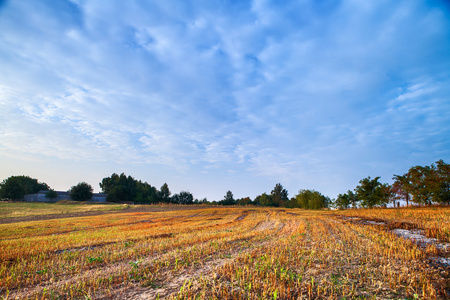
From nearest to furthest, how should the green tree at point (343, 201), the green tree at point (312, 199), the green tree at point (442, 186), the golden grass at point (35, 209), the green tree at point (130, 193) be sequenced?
1. the green tree at point (442, 186)
2. the golden grass at point (35, 209)
3. the green tree at point (343, 201)
4. the green tree at point (312, 199)
5. the green tree at point (130, 193)

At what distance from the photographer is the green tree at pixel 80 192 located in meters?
92.7

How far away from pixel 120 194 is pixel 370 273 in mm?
109614

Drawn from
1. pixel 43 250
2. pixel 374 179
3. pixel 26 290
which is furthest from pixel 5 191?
pixel 374 179

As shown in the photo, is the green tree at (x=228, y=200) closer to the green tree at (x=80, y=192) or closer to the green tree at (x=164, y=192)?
the green tree at (x=164, y=192)

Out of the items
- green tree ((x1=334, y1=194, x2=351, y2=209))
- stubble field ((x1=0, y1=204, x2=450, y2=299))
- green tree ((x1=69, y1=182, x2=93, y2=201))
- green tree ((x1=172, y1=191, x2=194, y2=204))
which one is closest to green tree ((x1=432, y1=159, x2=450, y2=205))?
green tree ((x1=334, y1=194, x2=351, y2=209))

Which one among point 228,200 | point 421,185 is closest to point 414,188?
point 421,185

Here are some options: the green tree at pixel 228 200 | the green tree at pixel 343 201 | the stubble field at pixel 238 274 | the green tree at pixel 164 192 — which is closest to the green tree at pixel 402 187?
the green tree at pixel 343 201

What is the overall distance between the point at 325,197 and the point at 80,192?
102795 mm

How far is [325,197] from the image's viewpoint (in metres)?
84.2

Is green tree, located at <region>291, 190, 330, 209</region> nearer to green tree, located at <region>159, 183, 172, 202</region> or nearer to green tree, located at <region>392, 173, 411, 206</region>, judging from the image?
green tree, located at <region>392, 173, 411, 206</region>

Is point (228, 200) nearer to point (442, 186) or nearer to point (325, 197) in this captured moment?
point (325, 197)

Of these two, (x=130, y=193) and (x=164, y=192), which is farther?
(x=130, y=193)

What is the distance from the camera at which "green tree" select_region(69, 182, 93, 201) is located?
92.7 m

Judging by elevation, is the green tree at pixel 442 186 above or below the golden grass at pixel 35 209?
above
